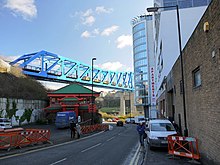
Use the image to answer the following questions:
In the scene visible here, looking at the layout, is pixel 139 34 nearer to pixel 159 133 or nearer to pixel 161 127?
pixel 161 127

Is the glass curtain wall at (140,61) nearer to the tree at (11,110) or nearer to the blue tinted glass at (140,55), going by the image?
the blue tinted glass at (140,55)

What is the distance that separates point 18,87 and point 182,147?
3722cm

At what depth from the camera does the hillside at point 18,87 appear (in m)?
37.9

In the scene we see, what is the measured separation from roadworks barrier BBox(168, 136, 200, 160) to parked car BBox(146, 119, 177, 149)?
1.42 metres

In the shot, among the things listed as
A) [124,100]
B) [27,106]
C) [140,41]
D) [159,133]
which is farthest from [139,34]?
[159,133]

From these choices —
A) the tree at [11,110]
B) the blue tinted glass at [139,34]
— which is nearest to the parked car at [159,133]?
the tree at [11,110]

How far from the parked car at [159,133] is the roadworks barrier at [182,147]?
4.66 ft

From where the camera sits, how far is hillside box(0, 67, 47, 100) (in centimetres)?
3791

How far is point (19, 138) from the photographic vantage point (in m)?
13.7

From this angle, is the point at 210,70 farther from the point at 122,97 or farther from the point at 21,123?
the point at 122,97

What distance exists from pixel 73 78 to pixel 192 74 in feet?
216

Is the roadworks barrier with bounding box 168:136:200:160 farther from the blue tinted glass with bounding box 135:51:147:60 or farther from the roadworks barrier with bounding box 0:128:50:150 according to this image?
the blue tinted glass with bounding box 135:51:147:60

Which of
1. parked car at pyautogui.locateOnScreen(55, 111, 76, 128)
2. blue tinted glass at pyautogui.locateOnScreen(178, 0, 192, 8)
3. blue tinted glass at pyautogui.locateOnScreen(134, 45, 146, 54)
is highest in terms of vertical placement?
blue tinted glass at pyautogui.locateOnScreen(134, 45, 146, 54)

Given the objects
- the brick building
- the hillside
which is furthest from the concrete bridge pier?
the brick building
